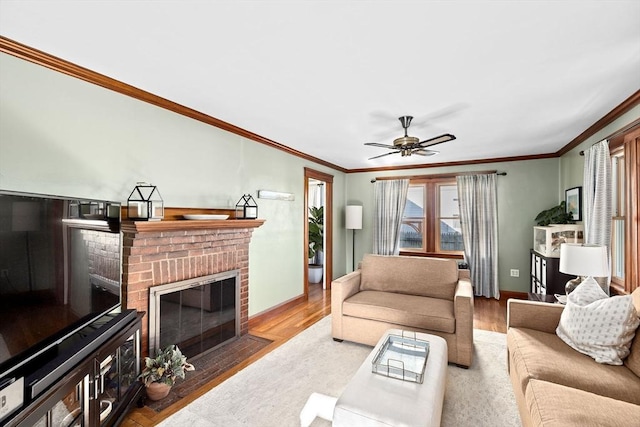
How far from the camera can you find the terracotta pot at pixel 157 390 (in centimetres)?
217

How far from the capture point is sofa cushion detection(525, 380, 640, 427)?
130 centimetres

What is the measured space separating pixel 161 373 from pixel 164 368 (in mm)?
36

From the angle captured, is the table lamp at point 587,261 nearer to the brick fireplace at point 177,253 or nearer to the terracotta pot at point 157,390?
the brick fireplace at point 177,253

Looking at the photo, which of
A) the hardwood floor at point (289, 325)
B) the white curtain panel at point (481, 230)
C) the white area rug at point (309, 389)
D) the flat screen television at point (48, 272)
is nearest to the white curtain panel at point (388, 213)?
the white curtain panel at point (481, 230)

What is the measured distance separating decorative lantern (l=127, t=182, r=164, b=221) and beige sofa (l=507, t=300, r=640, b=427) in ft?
8.89

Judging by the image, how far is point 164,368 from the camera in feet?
7.27

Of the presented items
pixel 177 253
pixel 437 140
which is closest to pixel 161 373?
pixel 177 253

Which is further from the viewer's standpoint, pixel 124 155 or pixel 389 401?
pixel 124 155

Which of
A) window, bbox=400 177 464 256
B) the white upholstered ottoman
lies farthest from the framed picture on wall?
the white upholstered ottoman

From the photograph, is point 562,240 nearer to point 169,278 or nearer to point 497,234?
point 497,234

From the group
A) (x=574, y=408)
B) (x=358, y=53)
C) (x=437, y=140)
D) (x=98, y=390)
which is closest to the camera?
(x=574, y=408)

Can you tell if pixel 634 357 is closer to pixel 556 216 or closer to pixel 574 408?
pixel 574 408

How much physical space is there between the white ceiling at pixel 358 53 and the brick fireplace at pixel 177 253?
43.9 inches

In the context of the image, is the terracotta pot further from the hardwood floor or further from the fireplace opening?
the fireplace opening
